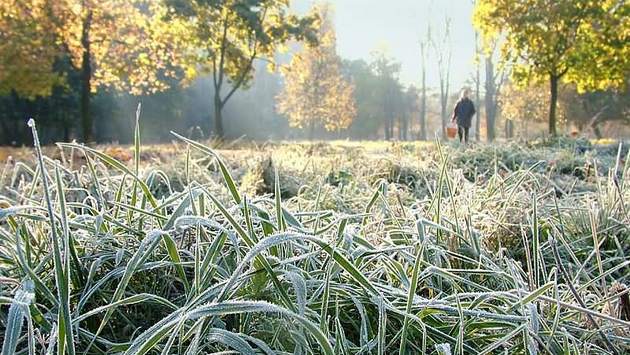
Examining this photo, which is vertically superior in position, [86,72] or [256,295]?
[86,72]

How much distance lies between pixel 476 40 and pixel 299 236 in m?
33.8

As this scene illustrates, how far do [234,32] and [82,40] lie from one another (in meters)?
6.66

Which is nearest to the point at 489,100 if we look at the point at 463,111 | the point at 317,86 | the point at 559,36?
the point at 317,86

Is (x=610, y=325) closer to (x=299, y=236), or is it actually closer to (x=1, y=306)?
(x=299, y=236)

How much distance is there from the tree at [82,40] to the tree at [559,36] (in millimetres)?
10152

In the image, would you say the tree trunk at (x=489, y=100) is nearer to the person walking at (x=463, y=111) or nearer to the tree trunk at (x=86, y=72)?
the person walking at (x=463, y=111)

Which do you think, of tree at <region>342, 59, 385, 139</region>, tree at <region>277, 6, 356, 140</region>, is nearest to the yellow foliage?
tree at <region>277, 6, 356, 140</region>

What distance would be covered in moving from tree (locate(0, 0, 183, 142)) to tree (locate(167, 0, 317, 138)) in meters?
2.83

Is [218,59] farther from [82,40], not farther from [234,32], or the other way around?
[82,40]

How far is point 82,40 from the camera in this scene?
47.4 feet

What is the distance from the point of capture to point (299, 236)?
589 mm

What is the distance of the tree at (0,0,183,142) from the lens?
43.4 feet

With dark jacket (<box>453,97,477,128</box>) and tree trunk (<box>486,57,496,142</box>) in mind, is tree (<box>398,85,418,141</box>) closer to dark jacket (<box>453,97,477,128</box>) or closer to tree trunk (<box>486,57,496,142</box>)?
tree trunk (<box>486,57,496,142</box>)

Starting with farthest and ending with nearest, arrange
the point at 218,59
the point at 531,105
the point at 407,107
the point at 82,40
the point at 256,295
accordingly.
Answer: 1. the point at 407,107
2. the point at 531,105
3. the point at 218,59
4. the point at 82,40
5. the point at 256,295
